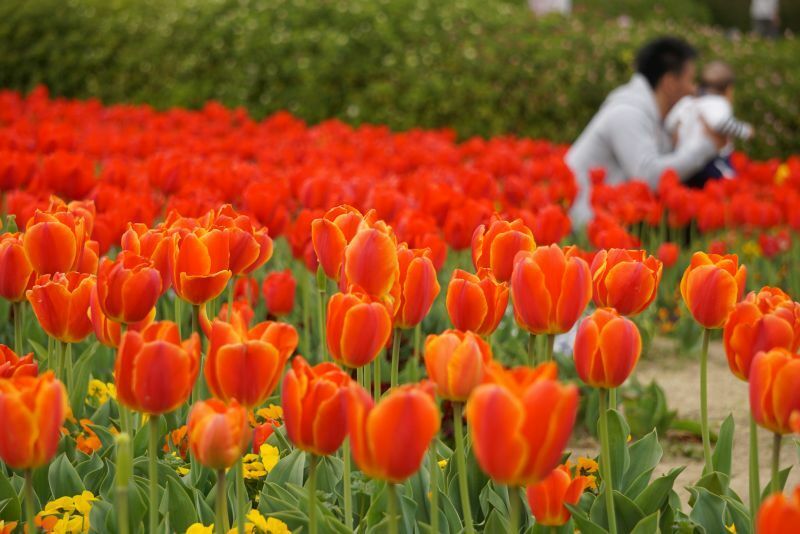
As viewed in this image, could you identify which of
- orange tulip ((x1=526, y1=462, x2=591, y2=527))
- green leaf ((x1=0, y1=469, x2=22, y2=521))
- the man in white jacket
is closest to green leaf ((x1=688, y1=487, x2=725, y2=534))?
orange tulip ((x1=526, y1=462, x2=591, y2=527))

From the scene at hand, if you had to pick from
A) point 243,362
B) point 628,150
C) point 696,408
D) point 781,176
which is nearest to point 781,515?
point 243,362

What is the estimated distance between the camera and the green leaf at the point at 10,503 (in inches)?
80.1

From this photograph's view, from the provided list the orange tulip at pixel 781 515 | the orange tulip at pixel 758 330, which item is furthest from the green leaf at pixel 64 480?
the orange tulip at pixel 781 515

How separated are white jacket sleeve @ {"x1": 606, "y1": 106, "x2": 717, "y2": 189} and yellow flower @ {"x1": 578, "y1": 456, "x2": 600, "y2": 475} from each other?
182 inches

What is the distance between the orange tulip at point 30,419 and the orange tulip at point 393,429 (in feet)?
1.32

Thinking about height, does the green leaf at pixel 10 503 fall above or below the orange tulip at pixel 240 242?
below

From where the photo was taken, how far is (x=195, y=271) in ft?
6.63

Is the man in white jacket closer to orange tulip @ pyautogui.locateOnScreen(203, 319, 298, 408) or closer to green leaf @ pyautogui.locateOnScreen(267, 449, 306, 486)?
green leaf @ pyautogui.locateOnScreen(267, 449, 306, 486)

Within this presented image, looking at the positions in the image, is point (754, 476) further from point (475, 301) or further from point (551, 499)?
point (475, 301)

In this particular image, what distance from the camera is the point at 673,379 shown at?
4.92m

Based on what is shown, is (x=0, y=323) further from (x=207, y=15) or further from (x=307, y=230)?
(x=207, y=15)

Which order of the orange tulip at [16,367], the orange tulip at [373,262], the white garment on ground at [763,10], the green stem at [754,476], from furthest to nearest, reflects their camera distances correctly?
the white garment on ground at [763,10], the orange tulip at [373,262], the green stem at [754,476], the orange tulip at [16,367]

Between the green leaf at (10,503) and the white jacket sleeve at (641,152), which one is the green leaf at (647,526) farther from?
the white jacket sleeve at (641,152)

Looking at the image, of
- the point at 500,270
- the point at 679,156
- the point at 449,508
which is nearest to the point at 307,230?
the point at 500,270
